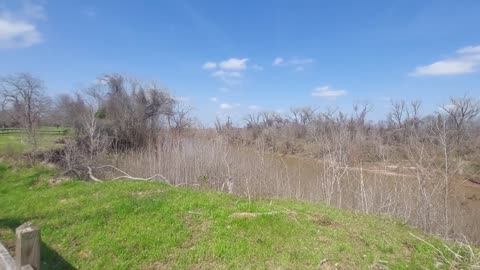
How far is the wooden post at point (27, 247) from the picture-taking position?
2119 millimetres

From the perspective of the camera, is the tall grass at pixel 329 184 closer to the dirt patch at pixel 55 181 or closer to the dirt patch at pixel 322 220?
the dirt patch at pixel 322 220

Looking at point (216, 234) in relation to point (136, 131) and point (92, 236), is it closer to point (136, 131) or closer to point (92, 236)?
point (92, 236)

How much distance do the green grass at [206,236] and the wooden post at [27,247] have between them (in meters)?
1.53

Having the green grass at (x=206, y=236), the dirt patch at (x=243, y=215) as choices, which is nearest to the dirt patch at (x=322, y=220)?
the green grass at (x=206, y=236)

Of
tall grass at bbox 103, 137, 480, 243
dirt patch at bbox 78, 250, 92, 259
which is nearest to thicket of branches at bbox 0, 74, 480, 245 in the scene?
tall grass at bbox 103, 137, 480, 243

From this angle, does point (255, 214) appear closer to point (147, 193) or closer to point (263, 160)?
point (147, 193)

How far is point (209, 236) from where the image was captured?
4.03 meters

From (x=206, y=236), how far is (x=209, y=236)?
0.04 meters

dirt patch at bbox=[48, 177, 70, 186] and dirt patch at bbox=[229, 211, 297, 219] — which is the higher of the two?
dirt patch at bbox=[229, 211, 297, 219]

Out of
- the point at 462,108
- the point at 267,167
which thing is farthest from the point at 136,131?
the point at 462,108

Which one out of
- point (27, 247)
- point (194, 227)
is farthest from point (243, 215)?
point (27, 247)

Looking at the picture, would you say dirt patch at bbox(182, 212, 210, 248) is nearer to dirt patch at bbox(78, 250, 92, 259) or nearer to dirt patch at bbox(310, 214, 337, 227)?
dirt patch at bbox(78, 250, 92, 259)

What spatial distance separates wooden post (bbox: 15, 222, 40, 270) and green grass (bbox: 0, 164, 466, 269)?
1525 mm

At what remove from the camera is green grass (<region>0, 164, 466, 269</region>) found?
3.57m
